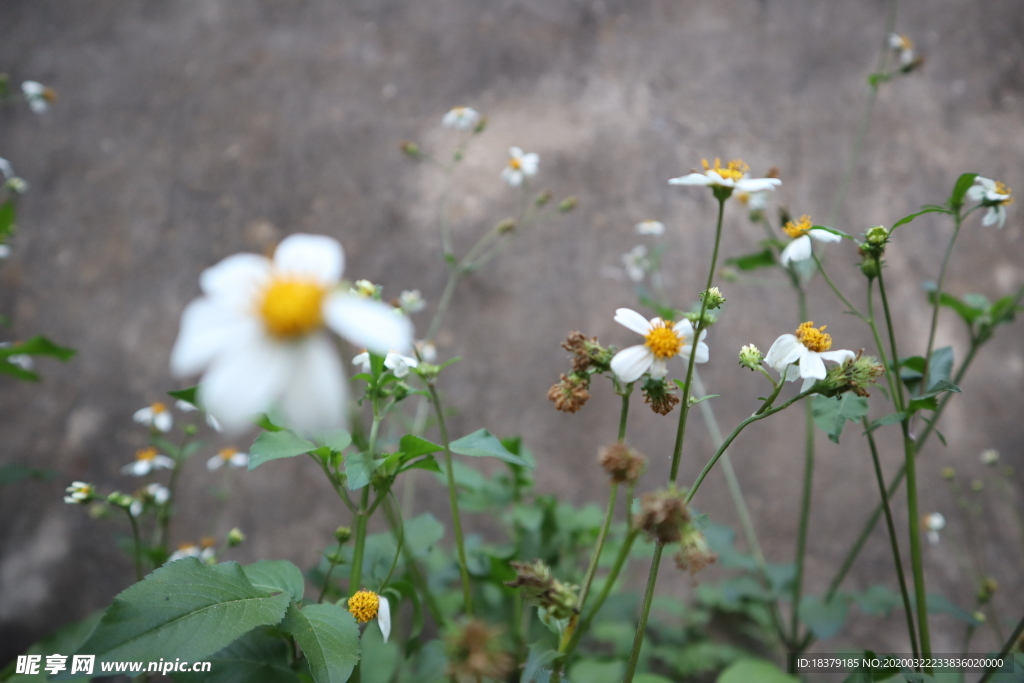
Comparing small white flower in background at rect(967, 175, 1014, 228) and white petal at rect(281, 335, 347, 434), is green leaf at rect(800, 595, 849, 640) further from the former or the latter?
white petal at rect(281, 335, 347, 434)

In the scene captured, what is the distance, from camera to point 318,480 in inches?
59.0

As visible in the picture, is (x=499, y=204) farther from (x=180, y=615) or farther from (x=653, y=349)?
(x=180, y=615)

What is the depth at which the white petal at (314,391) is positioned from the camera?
1.07ft

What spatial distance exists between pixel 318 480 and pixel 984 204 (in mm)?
1443

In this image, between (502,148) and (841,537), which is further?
(502,148)

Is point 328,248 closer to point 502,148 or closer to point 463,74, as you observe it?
point 502,148

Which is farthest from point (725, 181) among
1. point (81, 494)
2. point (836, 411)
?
point (81, 494)

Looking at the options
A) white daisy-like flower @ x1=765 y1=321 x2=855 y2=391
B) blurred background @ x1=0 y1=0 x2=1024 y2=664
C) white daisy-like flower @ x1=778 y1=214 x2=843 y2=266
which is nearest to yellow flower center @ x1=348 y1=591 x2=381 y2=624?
white daisy-like flower @ x1=765 y1=321 x2=855 y2=391

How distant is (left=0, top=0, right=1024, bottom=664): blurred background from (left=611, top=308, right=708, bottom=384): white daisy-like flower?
3.38ft

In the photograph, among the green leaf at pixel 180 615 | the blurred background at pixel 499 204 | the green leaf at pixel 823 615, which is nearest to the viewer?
the green leaf at pixel 180 615

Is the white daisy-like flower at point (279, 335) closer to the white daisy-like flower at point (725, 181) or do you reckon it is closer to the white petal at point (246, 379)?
the white petal at point (246, 379)

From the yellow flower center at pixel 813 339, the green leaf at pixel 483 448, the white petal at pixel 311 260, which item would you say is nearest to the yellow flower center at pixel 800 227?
the yellow flower center at pixel 813 339

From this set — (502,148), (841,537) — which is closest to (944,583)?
(841,537)

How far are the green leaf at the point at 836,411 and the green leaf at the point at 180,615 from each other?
55 centimetres
